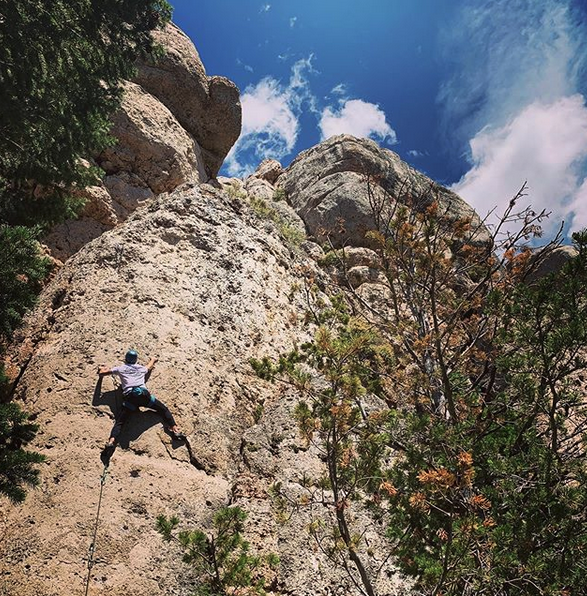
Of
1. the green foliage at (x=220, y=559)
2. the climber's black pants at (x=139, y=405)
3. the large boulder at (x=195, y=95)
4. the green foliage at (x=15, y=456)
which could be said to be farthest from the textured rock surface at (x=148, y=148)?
the green foliage at (x=220, y=559)

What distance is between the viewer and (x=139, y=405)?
6.73m

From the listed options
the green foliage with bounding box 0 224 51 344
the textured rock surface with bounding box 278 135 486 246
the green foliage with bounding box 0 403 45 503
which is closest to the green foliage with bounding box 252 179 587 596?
the green foliage with bounding box 0 403 45 503

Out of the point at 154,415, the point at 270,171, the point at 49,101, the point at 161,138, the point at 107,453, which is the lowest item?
the point at 107,453

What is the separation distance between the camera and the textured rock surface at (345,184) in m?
20.3

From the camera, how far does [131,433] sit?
6566mm

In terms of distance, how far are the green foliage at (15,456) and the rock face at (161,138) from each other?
7.53 meters

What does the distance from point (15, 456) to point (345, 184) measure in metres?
18.5

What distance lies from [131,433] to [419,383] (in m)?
3.89

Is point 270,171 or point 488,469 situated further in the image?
point 270,171

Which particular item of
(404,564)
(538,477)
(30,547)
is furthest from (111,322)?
(538,477)

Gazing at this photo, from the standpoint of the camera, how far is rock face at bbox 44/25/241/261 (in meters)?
14.0

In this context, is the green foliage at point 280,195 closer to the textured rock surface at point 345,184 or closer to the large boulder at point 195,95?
the textured rock surface at point 345,184

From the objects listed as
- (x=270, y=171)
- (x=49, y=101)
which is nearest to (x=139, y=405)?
(x=49, y=101)

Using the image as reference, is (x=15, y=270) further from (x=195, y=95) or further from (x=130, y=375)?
(x=195, y=95)
